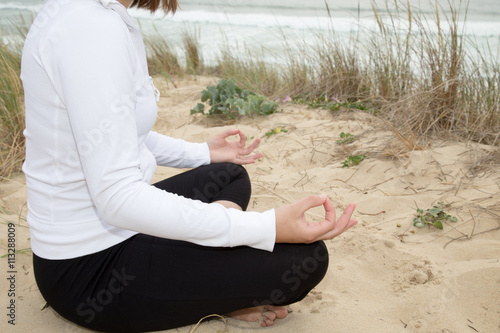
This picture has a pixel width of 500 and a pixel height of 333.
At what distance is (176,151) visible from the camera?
1.90 metres

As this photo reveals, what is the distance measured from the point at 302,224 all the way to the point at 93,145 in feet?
1.94

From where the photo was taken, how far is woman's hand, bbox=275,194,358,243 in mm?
1245

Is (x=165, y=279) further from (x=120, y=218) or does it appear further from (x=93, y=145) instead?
(x=93, y=145)

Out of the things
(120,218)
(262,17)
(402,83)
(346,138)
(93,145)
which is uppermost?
(93,145)

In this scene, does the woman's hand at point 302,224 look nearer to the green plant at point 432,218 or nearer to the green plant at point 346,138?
the green plant at point 432,218

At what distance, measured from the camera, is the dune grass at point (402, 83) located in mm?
2924

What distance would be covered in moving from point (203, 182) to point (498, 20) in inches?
453

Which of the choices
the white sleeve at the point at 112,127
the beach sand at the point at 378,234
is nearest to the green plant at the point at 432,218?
the beach sand at the point at 378,234

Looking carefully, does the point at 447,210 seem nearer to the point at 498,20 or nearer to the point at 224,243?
the point at 224,243

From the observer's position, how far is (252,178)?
2.82 m

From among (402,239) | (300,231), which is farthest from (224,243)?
(402,239)

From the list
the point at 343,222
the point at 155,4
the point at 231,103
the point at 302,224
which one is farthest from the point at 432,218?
the point at 231,103

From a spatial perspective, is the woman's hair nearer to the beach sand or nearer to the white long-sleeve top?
the white long-sleeve top

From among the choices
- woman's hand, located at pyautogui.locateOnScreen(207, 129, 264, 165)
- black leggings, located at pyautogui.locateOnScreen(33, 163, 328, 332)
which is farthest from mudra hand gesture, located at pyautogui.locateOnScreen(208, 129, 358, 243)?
woman's hand, located at pyautogui.locateOnScreen(207, 129, 264, 165)
